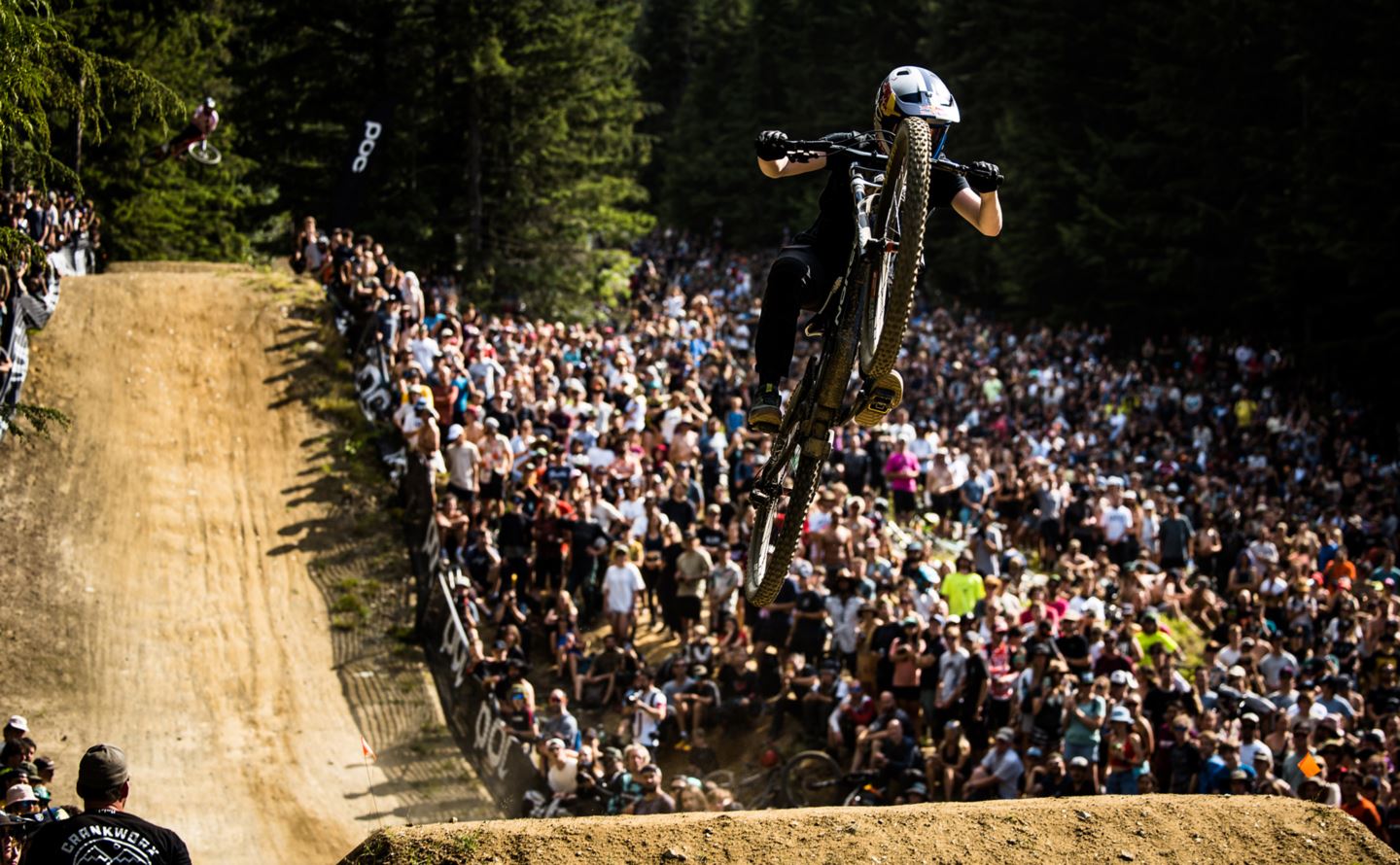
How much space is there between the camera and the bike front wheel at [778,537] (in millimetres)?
8070

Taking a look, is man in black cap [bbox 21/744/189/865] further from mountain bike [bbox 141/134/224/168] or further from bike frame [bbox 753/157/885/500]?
mountain bike [bbox 141/134/224/168]

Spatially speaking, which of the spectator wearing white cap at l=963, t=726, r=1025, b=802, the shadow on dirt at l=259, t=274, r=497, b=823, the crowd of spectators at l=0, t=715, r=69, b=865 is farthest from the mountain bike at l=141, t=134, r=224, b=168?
the spectator wearing white cap at l=963, t=726, r=1025, b=802

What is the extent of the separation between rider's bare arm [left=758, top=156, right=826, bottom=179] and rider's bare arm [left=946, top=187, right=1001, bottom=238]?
0.80 m

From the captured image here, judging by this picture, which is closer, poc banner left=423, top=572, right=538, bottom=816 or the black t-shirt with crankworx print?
the black t-shirt with crankworx print

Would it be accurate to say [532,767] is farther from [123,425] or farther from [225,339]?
[225,339]

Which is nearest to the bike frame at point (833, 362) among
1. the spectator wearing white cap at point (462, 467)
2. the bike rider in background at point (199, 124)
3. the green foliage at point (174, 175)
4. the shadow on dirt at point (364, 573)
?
the shadow on dirt at point (364, 573)

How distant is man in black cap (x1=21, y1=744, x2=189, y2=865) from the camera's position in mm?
6129

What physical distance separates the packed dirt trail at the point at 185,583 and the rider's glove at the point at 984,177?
390 inches

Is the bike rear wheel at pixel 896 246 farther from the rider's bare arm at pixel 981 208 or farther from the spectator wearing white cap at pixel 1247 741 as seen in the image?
the spectator wearing white cap at pixel 1247 741

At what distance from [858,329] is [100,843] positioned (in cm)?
456

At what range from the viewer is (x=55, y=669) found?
1590 cm

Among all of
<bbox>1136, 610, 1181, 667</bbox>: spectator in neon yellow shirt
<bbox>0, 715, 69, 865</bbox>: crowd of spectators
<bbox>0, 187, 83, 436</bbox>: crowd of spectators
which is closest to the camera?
<bbox>0, 715, 69, 865</bbox>: crowd of spectators

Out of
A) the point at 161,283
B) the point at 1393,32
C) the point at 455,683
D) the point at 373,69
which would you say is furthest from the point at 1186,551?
the point at 373,69

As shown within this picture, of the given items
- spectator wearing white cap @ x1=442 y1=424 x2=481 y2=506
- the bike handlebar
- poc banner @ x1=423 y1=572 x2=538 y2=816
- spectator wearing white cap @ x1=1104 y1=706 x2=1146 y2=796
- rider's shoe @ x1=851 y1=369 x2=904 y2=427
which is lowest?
poc banner @ x1=423 y1=572 x2=538 y2=816
